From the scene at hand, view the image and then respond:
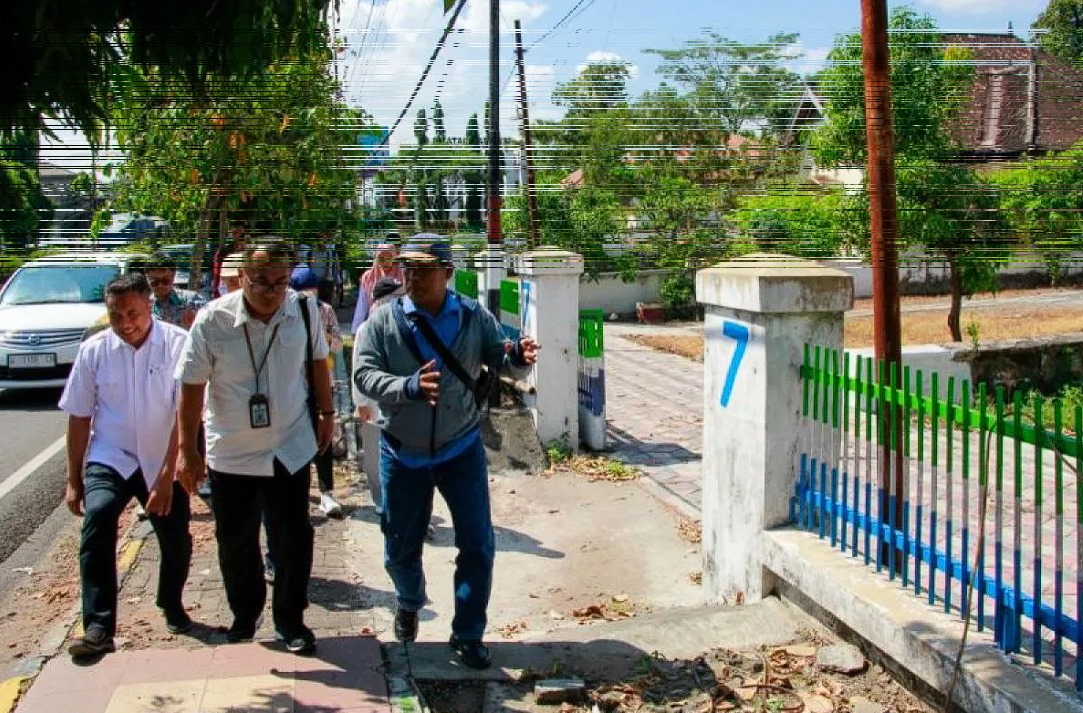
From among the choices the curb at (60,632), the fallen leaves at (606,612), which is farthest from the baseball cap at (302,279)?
the fallen leaves at (606,612)

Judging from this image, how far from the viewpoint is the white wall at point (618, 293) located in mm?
23688

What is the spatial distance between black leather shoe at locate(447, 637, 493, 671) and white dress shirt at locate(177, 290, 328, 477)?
1018 mm

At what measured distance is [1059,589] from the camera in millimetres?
3459

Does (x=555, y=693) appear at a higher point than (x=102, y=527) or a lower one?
lower

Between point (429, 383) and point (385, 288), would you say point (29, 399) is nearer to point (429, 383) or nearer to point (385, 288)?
point (385, 288)

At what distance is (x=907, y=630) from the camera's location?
3.82 metres

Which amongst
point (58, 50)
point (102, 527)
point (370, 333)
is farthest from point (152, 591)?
point (58, 50)

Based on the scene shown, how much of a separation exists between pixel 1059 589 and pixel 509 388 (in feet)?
22.1

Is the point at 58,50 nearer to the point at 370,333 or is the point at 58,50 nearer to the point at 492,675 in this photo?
the point at 370,333

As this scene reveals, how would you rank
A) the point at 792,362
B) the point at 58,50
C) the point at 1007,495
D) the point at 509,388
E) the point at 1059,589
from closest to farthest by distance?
1. the point at 58,50
2. the point at 1059,589
3. the point at 792,362
4. the point at 1007,495
5. the point at 509,388

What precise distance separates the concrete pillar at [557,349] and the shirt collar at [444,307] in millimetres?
4342

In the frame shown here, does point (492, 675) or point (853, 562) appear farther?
point (853, 562)

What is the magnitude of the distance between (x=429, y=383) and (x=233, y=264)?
1.56 m

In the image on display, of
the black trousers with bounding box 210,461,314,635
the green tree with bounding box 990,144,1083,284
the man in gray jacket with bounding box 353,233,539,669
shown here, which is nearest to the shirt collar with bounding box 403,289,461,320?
the man in gray jacket with bounding box 353,233,539,669
